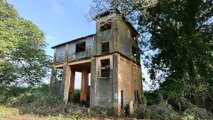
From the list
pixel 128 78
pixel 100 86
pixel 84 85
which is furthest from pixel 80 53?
A: pixel 128 78

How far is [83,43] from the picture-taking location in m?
23.9

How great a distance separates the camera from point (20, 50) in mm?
26547

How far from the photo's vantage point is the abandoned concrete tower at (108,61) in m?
19.3

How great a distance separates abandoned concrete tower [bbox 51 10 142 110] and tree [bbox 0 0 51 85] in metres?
4.18

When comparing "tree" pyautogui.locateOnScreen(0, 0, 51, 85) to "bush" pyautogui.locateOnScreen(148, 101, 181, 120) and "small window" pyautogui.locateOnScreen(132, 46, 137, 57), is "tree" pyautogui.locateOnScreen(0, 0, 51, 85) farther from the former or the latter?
"bush" pyautogui.locateOnScreen(148, 101, 181, 120)

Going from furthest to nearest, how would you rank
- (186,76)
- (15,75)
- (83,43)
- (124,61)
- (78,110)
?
(15,75)
(83,43)
(124,61)
(186,76)
(78,110)

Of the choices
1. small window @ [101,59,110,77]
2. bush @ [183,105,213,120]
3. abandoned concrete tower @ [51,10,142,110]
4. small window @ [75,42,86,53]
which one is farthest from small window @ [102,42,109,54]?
bush @ [183,105,213,120]

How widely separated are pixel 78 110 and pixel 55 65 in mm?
8695

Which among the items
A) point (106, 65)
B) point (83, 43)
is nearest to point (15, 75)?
point (83, 43)

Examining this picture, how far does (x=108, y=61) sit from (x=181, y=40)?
746 cm

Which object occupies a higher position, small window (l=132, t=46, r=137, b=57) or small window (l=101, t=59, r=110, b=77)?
small window (l=132, t=46, r=137, b=57)

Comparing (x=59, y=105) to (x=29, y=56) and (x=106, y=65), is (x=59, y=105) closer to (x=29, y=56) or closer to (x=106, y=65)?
(x=106, y=65)

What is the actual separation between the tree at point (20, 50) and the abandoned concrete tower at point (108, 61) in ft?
13.7

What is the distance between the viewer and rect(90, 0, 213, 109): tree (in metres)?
18.5
